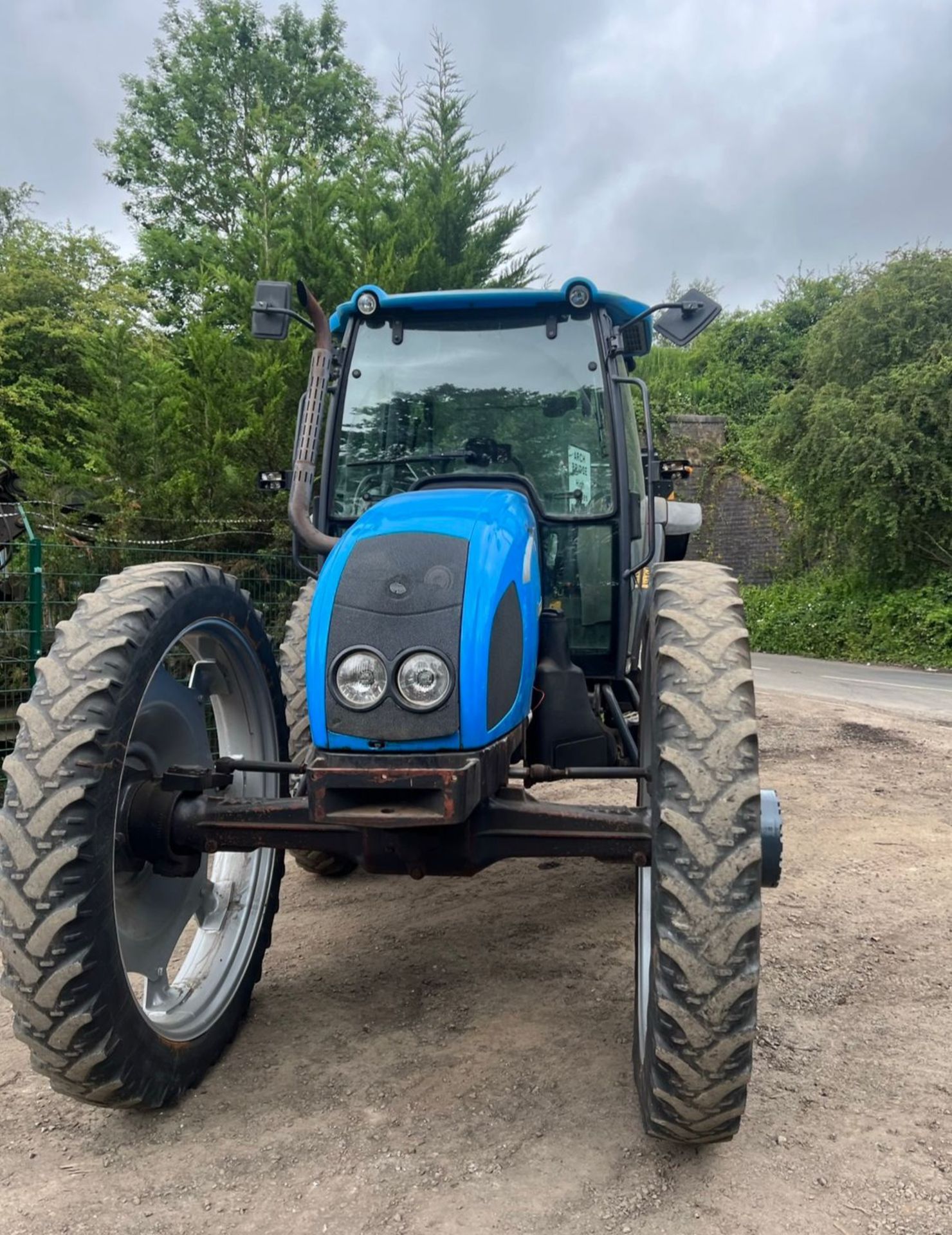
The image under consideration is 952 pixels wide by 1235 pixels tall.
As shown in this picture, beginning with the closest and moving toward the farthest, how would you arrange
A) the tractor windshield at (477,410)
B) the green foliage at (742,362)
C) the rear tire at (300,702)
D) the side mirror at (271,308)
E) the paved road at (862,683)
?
1. the side mirror at (271,308)
2. the rear tire at (300,702)
3. the tractor windshield at (477,410)
4. the paved road at (862,683)
5. the green foliage at (742,362)

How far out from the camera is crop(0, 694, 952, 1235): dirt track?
2.17 m

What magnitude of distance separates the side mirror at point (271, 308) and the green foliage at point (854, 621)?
1308 cm

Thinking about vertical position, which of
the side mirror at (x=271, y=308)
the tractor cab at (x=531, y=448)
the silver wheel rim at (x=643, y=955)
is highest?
the side mirror at (x=271, y=308)

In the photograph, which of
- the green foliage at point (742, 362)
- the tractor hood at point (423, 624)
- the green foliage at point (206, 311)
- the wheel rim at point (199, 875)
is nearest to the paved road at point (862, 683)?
the green foliage at point (206, 311)

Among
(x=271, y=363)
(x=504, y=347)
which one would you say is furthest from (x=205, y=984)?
(x=271, y=363)

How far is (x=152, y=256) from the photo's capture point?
17734mm

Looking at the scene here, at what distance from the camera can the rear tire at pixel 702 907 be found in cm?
218

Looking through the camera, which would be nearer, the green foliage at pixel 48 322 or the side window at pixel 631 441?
the side window at pixel 631 441

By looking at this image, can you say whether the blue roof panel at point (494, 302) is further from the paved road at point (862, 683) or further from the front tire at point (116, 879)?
the paved road at point (862, 683)

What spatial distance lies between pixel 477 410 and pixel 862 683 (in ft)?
32.4

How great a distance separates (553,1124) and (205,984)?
1.17 meters

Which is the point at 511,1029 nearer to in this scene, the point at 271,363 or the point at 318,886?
the point at 318,886

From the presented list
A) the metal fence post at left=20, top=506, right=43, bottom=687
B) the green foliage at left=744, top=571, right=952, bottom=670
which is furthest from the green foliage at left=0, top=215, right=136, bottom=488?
the green foliage at left=744, top=571, right=952, bottom=670

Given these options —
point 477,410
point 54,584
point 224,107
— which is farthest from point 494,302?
point 224,107
